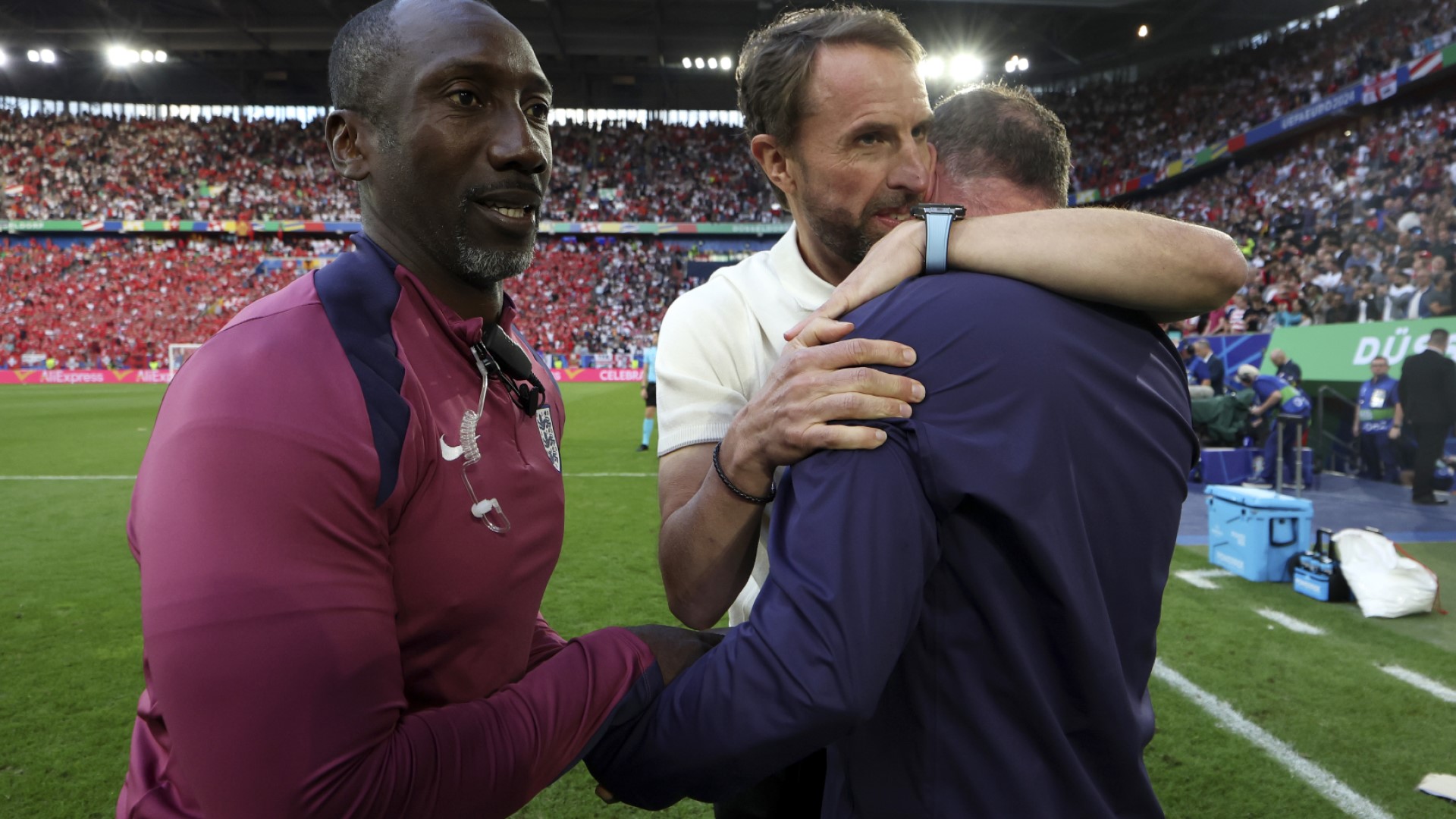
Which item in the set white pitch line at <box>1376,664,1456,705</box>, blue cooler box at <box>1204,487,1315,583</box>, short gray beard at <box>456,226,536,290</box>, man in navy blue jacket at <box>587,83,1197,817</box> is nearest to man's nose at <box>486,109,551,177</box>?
short gray beard at <box>456,226,536,290</box>

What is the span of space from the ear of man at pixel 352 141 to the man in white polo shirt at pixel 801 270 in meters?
0.70

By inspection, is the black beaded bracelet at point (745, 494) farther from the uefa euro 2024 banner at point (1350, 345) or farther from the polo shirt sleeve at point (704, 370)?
the uefa euro 2024 banner at point (1350, 345)

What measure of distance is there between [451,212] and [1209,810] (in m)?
3.54

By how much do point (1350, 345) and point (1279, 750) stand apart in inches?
404

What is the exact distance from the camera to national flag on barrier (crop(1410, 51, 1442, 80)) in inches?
736

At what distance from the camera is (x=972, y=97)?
143 cm

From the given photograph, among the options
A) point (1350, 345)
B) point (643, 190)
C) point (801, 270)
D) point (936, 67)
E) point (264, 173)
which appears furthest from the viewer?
point (643, 190)

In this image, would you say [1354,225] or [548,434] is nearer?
[548,434]

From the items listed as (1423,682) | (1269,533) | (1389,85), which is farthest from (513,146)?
(1389,85)

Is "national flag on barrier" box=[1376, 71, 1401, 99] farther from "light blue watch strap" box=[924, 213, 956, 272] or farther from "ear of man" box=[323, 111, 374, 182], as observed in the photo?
"ear of man" box=[323, 111, 374, 182]

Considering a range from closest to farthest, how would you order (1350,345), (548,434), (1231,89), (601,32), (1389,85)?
(548,434) → (1350,345) → (1389,85) → (1231,89) → (601,32)

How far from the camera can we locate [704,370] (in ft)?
6.14

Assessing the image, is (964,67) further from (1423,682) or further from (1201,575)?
(1423,682)

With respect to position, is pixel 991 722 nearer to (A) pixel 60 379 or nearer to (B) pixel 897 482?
(B) pixel 897 482
